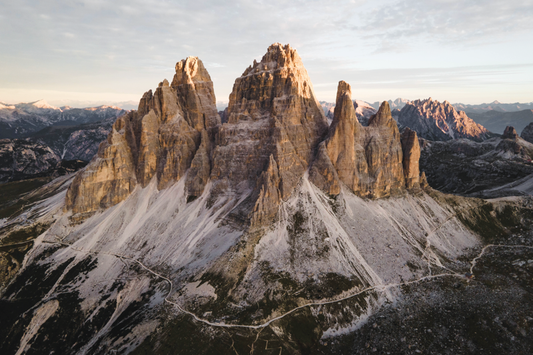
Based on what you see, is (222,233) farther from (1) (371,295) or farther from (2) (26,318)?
(2) (26,318)

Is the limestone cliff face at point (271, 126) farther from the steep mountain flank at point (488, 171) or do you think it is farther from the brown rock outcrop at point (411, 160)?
the steep mountain flank at point (488, 171)

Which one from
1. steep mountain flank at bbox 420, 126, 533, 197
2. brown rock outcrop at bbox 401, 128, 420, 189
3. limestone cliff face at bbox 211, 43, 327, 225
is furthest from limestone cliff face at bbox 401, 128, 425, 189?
steep mountain flank at bbox 420, 126, 533, 197

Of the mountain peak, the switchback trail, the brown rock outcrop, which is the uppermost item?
the mountain peak

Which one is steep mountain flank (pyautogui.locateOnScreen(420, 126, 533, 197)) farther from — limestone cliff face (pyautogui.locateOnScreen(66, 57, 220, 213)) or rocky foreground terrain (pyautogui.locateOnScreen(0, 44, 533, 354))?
limestone cliff face (pyautogui.locateOnScreen(66, 57, 220, 213))

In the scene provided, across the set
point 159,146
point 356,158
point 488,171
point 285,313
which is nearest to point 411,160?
point 356,158

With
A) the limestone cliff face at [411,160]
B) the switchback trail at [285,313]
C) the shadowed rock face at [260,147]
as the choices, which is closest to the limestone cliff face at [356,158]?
the shadowed rock face at [260,147]

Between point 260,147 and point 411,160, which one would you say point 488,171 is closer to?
point 411,160
